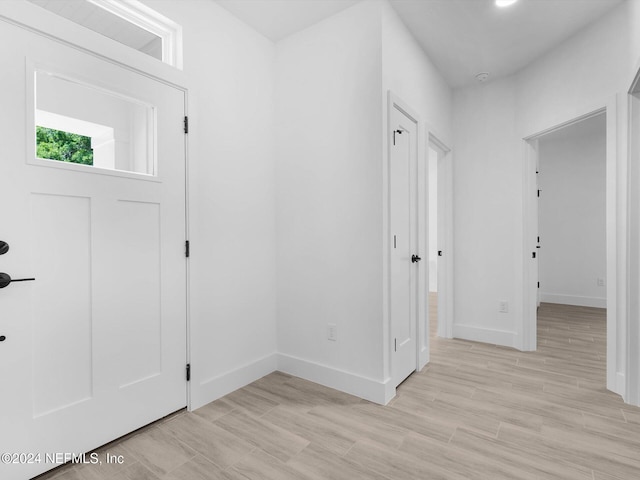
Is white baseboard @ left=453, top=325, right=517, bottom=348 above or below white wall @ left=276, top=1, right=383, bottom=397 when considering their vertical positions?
below

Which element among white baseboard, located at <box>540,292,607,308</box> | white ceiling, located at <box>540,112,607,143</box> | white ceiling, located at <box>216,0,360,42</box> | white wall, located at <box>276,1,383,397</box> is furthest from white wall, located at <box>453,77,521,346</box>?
white baseboard, located at <box>540,292,607,308</box>

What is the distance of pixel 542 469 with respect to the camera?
5.58ft

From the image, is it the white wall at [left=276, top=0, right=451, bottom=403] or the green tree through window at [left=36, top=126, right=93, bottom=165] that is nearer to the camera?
the green tree through window at [left=36, top=126, right=93, bottom=165]

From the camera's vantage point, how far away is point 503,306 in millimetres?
3646

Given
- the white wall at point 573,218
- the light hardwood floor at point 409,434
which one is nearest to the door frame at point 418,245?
the light hardwood floor at point 409,434

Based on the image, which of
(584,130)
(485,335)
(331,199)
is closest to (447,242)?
(485,335)

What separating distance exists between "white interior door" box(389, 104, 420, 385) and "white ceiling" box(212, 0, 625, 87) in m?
0.72

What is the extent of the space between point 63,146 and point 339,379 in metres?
2.23

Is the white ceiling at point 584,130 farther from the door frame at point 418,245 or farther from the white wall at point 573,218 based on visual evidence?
the door frame at point 418,245

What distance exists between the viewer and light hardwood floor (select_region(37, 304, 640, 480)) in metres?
1.70

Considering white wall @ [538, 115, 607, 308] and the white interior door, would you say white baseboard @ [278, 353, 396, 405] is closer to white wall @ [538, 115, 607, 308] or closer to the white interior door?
the white interior door

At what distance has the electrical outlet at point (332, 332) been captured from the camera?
2.65 metres

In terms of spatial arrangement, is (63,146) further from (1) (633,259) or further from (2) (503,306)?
(2) (503,306)

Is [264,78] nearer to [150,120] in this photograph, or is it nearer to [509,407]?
[150,120]
